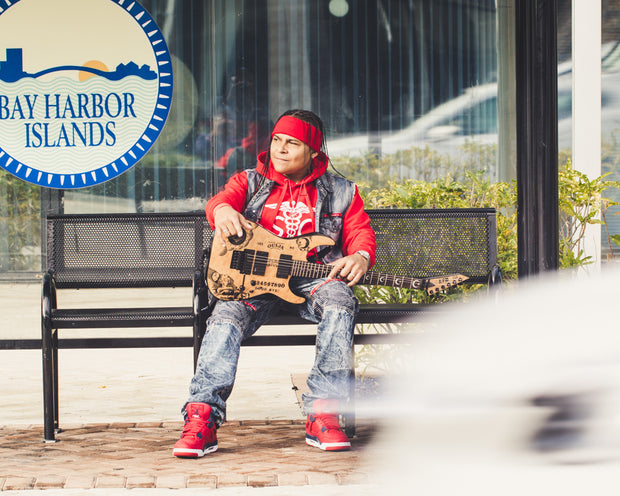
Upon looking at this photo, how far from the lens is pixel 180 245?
4.57 m

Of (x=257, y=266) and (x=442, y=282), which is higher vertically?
(x=257, y=266)

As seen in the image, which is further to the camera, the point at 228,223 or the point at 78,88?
the point at 78,88

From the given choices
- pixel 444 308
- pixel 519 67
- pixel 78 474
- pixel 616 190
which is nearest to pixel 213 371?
pixel 78 474

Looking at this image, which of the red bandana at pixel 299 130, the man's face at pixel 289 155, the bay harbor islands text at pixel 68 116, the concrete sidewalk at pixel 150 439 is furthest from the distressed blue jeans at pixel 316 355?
the bay harbor islands text at pixel 68 116

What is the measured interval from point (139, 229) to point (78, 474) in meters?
1.50

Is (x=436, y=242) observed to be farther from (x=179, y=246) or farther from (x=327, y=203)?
(x=179, y=246)

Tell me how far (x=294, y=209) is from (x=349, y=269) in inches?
16.7

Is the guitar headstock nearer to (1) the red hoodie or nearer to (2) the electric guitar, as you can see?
(1) the red hoodie

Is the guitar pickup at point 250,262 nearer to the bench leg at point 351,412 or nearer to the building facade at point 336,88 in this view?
the bench leg at point 351,412

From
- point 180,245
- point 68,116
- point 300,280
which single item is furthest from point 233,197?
point 68,116

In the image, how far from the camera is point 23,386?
17.8 ft

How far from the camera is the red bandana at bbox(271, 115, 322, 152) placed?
4.10 meters

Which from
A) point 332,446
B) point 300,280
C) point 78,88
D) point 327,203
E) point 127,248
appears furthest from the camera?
point 78,88

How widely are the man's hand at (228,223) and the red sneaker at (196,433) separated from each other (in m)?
0.75
